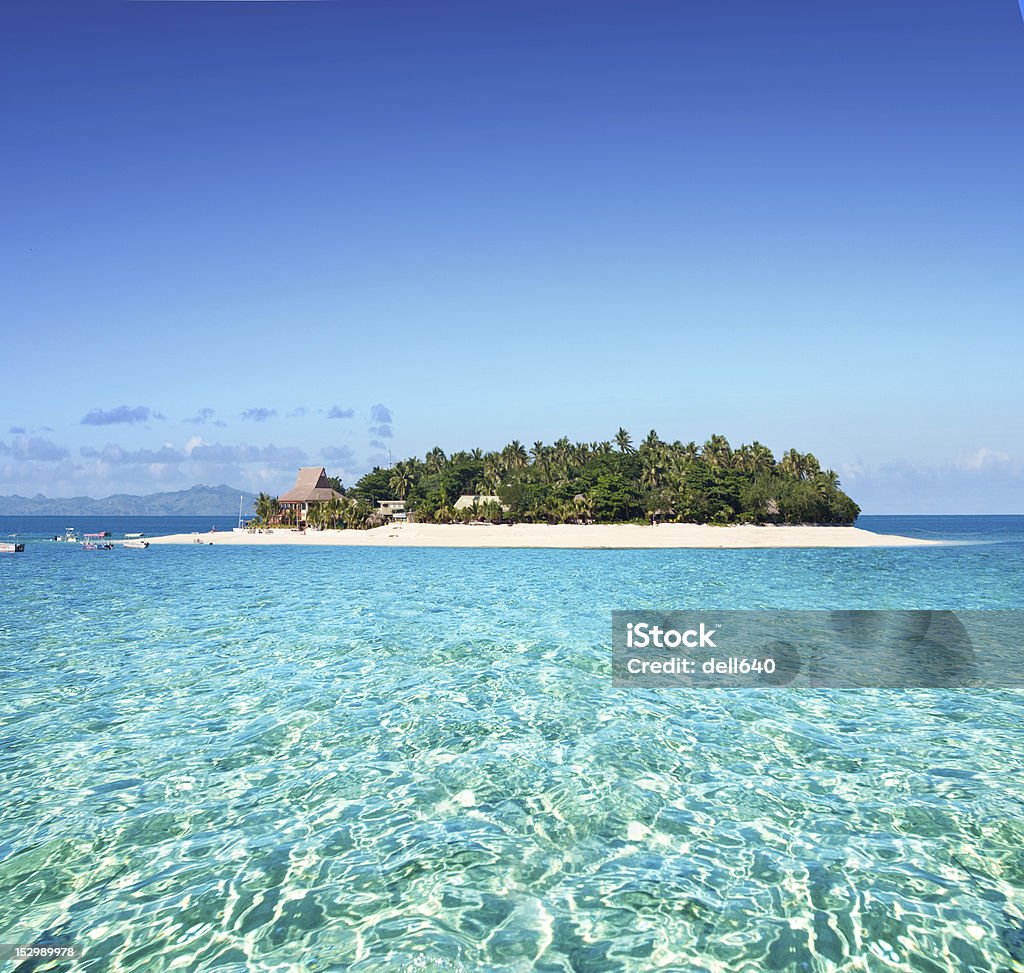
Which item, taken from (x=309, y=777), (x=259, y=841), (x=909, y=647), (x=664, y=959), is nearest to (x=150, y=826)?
(x=259, y=841)

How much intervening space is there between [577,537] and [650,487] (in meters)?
27.4

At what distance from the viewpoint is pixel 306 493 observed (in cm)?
12875

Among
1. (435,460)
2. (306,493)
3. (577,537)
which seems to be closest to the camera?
(577,537)

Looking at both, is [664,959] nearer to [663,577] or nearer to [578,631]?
[578,631]

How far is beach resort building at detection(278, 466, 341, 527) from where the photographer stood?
409 ft

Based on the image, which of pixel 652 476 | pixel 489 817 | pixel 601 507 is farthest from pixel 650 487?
pixel 489 817

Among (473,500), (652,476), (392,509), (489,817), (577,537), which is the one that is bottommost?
(489,817)

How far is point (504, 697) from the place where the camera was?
13891 millimetres

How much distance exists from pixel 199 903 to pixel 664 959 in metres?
4.31

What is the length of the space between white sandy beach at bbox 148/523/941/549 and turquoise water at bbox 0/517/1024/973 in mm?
64146

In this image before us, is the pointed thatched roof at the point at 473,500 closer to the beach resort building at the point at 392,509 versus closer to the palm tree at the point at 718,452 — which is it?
the beach resort building at the point at 392,509

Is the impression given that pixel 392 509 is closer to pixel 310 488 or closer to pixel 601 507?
pixel 310 488

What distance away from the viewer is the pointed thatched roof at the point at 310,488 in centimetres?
12650

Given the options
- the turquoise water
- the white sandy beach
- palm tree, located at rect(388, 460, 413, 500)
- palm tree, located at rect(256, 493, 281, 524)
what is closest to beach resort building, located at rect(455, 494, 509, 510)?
the white sandy beach
